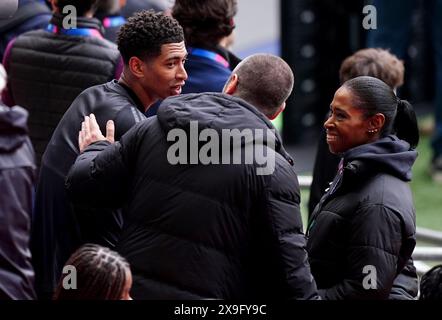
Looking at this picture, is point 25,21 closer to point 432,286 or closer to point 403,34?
point 432,286

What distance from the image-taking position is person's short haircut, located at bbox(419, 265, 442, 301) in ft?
12.7

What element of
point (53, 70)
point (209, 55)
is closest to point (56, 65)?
point (53, 70)

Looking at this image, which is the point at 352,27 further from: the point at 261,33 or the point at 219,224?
the point at 219,224

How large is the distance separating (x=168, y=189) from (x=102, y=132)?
0.56 m

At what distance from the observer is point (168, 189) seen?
371 cm

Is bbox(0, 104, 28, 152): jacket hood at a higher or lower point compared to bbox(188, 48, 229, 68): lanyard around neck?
higher

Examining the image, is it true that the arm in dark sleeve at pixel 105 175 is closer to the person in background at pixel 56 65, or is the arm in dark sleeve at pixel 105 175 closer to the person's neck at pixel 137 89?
the person's neck at pixel 137 89

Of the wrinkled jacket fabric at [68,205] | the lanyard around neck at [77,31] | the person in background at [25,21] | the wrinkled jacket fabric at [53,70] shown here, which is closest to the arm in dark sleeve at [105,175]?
the wrinkled jacket fabric at [68,205]

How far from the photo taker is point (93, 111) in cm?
420

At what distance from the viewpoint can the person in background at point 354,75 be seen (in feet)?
16.9

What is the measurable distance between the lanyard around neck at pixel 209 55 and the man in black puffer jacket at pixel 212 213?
1371 mm

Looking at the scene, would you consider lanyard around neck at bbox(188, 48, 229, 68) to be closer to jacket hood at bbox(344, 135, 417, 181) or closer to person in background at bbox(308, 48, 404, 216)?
person in background at bbox(308, 48, 404, 216)

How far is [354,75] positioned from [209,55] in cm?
65

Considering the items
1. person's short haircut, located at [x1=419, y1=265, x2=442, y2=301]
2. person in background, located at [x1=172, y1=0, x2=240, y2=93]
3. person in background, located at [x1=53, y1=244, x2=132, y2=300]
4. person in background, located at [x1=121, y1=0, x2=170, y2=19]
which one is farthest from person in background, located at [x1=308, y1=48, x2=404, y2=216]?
person in background, located at [x1=53, y1=244, x2=132, y2=300]
